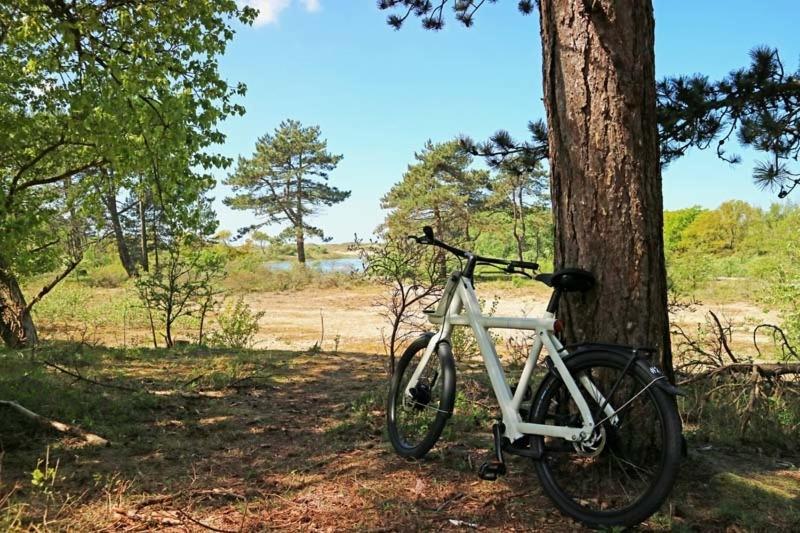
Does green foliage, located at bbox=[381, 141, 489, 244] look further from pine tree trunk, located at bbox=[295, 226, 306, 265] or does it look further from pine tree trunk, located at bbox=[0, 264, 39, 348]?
pine tree trunk, located at bbox=[0, 264, 39, 348]

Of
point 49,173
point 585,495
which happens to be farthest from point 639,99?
point 49,173

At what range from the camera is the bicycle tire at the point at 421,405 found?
308 cm

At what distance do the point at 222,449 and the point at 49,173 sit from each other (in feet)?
24.6

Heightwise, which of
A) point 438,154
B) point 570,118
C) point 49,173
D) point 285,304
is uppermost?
point 438,154

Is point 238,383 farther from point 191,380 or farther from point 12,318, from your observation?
point 12,318

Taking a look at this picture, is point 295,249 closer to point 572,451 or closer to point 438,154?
point 438,154

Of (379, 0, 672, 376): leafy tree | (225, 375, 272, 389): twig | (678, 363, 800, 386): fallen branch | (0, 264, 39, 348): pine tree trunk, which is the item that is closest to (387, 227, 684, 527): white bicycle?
(379, 0, 672, 376): leafy tree

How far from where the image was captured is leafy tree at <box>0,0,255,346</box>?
6.54 metres

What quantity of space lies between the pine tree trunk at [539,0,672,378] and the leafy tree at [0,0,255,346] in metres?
5.43

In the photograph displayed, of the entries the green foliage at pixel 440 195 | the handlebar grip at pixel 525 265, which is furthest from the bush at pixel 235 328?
the green foliage at pixel 440 195

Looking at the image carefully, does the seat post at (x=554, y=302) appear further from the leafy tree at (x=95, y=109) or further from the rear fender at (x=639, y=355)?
the leafy tree at (x=95, y=109)

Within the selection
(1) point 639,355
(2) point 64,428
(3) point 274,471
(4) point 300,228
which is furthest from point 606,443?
(4) point 300,228

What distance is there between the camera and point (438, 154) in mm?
35219

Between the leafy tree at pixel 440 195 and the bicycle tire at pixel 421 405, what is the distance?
30065 millimetres
